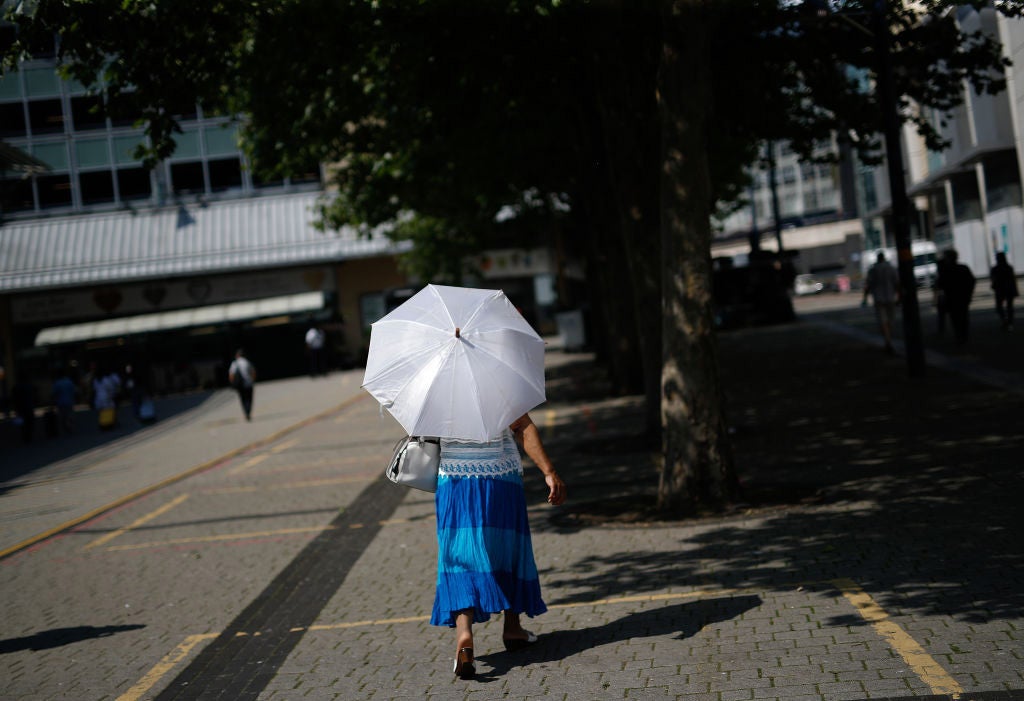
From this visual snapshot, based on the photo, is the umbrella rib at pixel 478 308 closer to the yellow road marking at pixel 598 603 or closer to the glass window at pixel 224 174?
the yellow road marking at pixel 598 603

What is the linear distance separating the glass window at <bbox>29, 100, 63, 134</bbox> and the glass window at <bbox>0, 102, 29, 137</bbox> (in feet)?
1.16

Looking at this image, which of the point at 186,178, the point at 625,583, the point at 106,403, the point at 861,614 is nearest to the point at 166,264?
the point at 186,178

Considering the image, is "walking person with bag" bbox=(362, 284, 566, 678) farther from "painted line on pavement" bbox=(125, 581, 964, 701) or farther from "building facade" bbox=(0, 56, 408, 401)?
"building facade" bbox=(0, 56, 408, 401)

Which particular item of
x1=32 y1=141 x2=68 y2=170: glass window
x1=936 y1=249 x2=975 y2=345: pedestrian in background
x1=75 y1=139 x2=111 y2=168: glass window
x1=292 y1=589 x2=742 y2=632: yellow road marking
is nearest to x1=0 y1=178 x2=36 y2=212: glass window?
x1=32 y1=141 x2=68 y2=170: glass window

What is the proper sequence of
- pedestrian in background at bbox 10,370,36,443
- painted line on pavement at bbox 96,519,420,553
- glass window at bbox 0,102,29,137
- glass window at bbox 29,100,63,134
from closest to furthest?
painted line on pavement at bbox 96,519,420,553 < pedestrian in background at bbox 10,370,36,443 < glass window at bbox 0,102,29,137 < glass window at bbox 29,100,63,134

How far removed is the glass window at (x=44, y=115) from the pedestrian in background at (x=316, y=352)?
13864 mm

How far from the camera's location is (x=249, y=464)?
16844 mm

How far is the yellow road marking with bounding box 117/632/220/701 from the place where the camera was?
19.4 feet

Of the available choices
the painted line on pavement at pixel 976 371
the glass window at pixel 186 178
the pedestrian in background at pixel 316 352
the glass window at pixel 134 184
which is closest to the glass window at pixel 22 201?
the glass window at pixel 134 184

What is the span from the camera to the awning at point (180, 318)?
4866cm

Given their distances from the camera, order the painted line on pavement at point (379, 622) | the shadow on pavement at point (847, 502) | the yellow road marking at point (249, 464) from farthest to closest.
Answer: the yellow road marking at point (249, 464), the shadow on pavement at point (847, 502), the painted line on pavement at point (379, 622)

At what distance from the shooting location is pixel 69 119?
4659 centimetres

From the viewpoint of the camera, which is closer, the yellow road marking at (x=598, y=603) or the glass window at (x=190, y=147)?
the yellow road marking at (x=598, y=603)

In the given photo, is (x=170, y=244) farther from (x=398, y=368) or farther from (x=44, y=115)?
(x=398, y=368)
